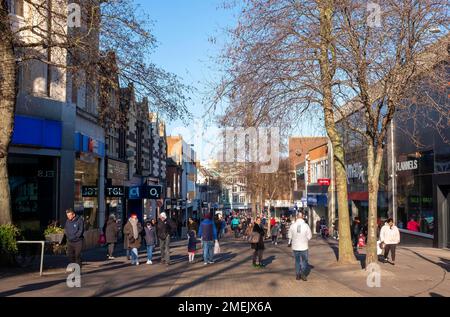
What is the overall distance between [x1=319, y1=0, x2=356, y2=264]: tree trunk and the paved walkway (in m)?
0.82

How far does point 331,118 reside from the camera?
17422 mm

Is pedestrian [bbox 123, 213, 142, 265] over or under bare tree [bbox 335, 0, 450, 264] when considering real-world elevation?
under

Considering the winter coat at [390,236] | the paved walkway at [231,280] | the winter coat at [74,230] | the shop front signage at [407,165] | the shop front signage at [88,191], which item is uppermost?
the shop front signage at [407,165]

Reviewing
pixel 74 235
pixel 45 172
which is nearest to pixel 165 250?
pixel 74 235

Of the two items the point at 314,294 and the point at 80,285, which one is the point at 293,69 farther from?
the point at 80,285

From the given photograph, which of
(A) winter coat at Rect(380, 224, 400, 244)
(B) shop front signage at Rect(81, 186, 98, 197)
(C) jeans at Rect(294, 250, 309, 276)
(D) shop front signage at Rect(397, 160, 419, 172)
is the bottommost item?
(C) jeans at Rect(294, 250, 309, 276)

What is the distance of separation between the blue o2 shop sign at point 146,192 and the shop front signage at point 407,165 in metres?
14.8

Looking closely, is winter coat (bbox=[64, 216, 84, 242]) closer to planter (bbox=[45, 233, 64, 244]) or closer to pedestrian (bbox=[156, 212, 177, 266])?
planter (bbox=[45, 233, 64, 244])

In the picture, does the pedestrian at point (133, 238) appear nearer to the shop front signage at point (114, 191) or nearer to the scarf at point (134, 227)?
the scarf at point (134, 227)

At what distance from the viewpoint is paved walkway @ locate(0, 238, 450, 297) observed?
41.1ft

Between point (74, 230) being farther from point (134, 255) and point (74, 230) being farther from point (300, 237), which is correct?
point (300, 237)

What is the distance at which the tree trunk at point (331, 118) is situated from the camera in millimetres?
15289

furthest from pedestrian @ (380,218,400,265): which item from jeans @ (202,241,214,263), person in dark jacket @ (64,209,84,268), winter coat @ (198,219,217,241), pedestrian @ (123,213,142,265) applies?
person in dark jacket @ (64,209,84,268)

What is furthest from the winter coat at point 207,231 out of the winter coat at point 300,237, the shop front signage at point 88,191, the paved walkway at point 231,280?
the shop front signage at point 88,191
